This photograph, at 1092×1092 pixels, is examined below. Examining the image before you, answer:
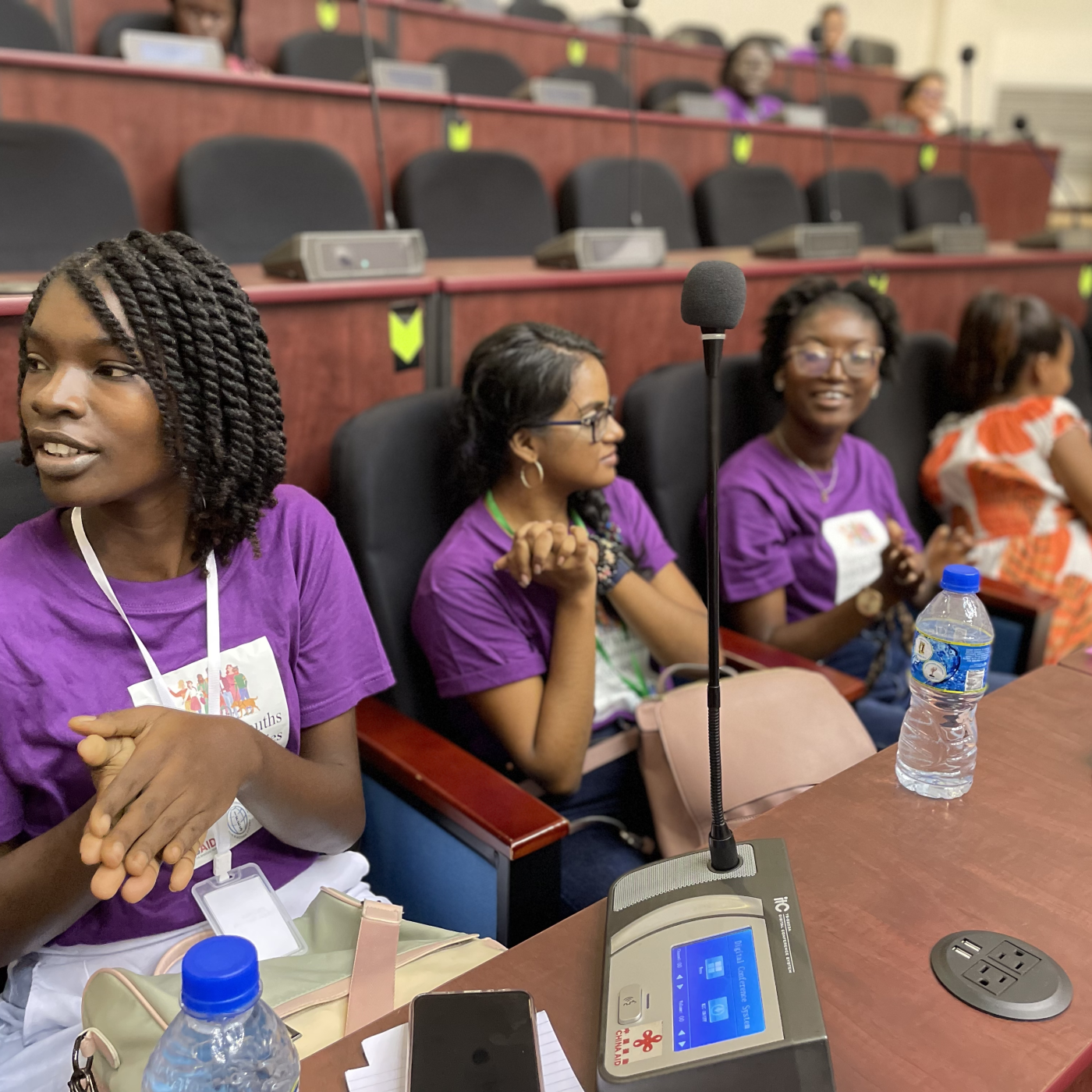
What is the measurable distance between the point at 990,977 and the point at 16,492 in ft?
3.24

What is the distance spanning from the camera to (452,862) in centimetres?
112

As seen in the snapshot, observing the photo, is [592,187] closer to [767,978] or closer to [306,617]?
[306,617]

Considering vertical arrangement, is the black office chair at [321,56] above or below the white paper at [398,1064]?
above

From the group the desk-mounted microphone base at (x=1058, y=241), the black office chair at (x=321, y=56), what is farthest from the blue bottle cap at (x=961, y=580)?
the black office chair at (x=321, y=56)

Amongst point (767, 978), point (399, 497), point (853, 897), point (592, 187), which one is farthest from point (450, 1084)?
point (592, 187)

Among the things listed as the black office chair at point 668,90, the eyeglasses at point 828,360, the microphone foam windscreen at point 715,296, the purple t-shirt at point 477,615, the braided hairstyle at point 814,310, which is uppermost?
the black office chair at point 668,90

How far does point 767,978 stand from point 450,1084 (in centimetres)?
21

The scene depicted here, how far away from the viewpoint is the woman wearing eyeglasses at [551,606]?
4.11ft

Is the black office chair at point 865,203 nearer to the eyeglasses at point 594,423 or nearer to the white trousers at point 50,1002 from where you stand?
the eyeglasses at point 594,423

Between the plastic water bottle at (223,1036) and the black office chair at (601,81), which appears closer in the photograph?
the plastic water bottle at (223,1036)

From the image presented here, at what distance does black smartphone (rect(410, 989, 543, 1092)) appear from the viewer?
0.58 metres

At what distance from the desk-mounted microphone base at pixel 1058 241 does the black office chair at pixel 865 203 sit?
65 centimetres

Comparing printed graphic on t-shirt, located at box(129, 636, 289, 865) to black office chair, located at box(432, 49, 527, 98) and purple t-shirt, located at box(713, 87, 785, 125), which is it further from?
purple t-shirt, located at box(713, 87, 785, 125)

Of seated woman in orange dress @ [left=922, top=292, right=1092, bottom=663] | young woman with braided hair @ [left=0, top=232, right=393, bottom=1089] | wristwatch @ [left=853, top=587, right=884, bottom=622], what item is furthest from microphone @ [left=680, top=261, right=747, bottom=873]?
seated woman in orange dress @ [left=922, top=292, right=1092, bottom=663]
